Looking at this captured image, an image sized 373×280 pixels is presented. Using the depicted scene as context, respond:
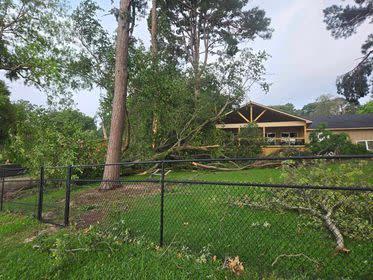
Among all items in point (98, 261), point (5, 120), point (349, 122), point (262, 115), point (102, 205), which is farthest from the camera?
point (349, 122)

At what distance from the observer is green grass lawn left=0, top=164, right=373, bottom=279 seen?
3.39 meters

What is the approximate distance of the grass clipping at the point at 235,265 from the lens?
11.1 feet

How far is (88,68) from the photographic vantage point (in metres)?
15.9

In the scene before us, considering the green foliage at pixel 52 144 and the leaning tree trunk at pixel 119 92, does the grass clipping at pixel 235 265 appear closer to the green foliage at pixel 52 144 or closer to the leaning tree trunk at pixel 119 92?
the leaning tree trunk at pixel 119 92

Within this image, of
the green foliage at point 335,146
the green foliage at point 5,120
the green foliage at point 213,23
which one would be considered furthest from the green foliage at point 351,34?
the green foliage at point 5,120

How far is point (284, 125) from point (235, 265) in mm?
22583

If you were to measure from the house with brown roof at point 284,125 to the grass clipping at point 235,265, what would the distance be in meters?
19.8

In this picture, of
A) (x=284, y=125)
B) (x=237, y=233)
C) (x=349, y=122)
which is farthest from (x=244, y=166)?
(x=349, y=122)

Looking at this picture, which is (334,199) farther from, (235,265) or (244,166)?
(244,166)

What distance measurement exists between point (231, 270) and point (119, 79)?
770 centimetres

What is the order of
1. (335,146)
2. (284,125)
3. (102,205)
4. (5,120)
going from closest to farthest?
1. (102,205)
2. (335,146)
3. (284,125)
4. (5,120)

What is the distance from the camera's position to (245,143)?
16656 mm

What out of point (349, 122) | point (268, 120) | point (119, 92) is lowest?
point (119, 92)

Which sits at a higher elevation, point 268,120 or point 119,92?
point 268,120
